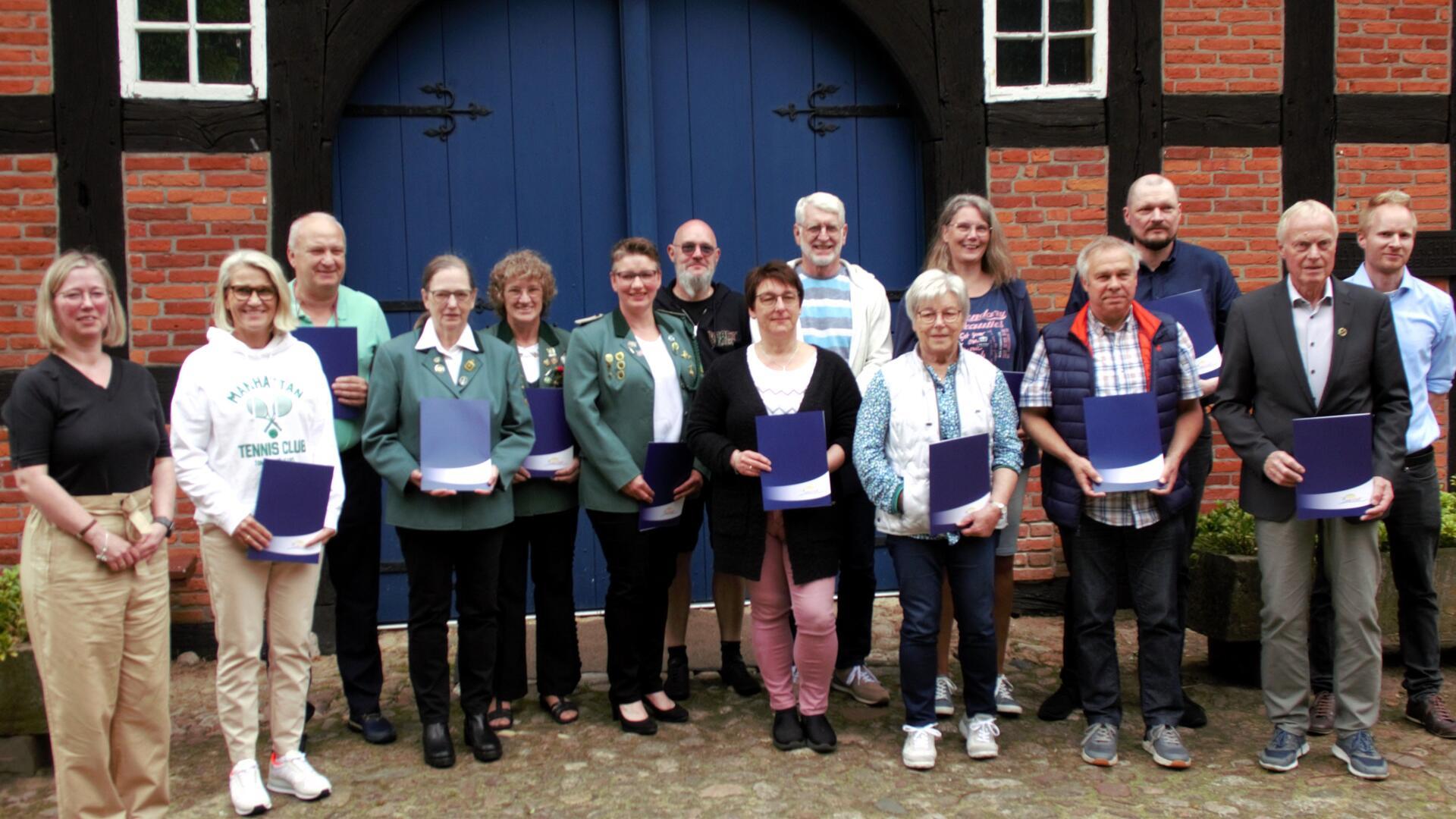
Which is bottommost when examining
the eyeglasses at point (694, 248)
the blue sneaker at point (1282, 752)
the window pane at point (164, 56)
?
the blue sneaker at point (1282, 752)

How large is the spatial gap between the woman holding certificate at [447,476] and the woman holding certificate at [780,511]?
667 mm

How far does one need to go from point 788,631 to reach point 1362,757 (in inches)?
73.3

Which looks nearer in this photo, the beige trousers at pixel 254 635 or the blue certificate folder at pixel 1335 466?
the beige trousers at pixel 254 635

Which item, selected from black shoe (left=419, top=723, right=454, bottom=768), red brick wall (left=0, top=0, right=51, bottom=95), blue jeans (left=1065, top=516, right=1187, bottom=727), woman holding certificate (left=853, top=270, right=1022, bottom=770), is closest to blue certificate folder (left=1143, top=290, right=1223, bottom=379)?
blue jeans (left=1065, top=516, right=1187, bottom=727)

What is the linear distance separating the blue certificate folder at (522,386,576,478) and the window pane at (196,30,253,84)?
2.21 metres

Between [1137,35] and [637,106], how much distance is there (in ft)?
7.58

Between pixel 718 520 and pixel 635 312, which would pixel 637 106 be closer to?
pixel 635 312

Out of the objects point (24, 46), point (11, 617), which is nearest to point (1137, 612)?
point (11, 617)

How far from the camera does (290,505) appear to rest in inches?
144

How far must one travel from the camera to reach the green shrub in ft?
13.8

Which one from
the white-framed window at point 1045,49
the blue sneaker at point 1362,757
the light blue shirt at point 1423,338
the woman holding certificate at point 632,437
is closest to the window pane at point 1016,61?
the white-framed window at point 1045,49

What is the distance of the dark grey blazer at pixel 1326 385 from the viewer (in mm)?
3994

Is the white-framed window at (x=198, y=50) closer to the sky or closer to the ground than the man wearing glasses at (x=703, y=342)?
closer to the sky

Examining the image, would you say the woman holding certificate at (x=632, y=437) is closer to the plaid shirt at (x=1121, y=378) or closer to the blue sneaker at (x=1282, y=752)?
the plaid shirt at (x=1121, y=378)
